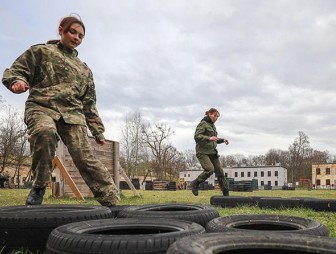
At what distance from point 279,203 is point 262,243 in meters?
5.55

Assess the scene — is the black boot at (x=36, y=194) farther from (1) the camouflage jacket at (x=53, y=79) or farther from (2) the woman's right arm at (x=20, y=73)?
(2) the woman's right arm at (x=20, y=73)

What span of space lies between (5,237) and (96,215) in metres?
0.66

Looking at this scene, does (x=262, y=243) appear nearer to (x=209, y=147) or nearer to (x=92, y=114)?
(x=92, y=114)

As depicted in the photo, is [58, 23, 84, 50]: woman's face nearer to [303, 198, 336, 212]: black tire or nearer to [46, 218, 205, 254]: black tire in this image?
[46, 218, 205, 254]: black tire

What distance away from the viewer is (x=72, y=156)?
4.54 metres

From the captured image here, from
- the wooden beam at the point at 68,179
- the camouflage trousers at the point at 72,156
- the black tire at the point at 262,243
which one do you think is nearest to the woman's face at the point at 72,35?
the camouflage trousers at the point at 72,156

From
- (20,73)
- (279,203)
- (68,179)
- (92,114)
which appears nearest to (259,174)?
(68,179)

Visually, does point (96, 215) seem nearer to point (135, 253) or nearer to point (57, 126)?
point (135, 253)

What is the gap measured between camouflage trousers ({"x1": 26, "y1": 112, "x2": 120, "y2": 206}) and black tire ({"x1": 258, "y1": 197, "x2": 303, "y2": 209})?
3.46m

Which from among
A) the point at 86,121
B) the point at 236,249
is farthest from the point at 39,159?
the point at 236,249

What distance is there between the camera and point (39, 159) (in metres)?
4.07

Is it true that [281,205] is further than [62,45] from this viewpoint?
Yes

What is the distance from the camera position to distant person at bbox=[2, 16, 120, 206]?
4051 millimetres

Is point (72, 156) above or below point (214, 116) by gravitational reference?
below
